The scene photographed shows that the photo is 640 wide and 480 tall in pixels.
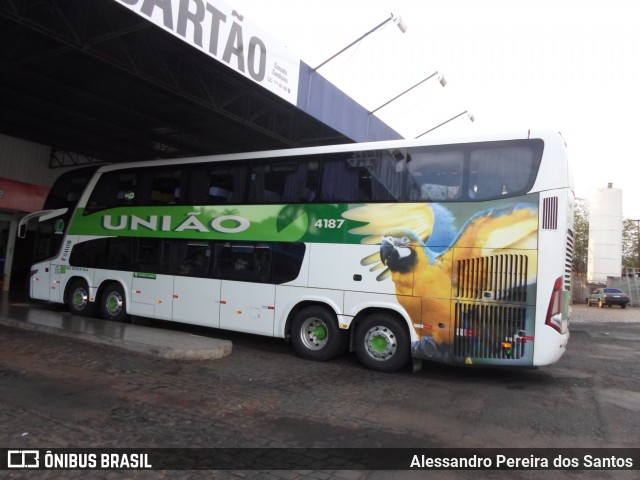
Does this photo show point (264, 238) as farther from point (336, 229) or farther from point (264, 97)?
point (264, 97)

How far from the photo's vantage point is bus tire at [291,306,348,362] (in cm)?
852

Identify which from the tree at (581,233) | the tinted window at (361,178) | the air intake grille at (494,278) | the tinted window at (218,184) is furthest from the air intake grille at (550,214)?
the tree at (581,233)

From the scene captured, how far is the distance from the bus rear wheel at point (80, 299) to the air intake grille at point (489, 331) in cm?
916

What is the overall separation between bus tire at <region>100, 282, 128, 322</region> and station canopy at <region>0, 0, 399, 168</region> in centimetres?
512

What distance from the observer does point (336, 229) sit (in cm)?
854

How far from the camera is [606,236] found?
40125 millimetres

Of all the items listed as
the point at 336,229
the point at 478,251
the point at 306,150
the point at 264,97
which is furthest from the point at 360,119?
the point at 478,251

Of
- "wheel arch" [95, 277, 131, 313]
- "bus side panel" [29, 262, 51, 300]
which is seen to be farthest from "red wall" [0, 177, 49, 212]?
"wheel arch" [95, 277, 131, 313]

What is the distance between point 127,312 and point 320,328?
5.18 meters

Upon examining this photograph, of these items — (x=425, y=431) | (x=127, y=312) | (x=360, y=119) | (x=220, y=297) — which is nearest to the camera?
(x=425, y=431)

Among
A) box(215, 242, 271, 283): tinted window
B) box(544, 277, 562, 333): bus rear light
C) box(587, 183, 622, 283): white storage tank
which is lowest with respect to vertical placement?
box(544, 277, 562, 333): bus rear light

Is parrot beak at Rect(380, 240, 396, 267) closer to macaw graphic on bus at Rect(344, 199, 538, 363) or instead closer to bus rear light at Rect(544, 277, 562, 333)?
macaw graphic on bus at Rect(344, 199, 538, 363)

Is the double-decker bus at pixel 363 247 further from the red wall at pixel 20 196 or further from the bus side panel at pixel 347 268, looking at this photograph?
the red wall at pixel 20 196

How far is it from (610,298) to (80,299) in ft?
114
